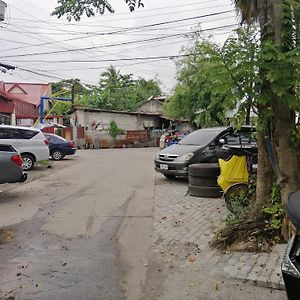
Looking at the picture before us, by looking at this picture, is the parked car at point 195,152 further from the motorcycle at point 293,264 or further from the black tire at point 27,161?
the motorcycle at point 293,264

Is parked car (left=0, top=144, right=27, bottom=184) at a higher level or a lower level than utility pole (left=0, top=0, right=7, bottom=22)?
lower

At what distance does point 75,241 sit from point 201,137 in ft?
24.6

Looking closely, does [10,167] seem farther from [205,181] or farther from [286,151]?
[286,151]

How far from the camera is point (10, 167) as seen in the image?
1004 centimetres

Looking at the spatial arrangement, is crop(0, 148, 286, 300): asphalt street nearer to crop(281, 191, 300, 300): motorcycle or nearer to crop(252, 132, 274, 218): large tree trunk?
crop(252, 132, 274, 218): large tree trunk

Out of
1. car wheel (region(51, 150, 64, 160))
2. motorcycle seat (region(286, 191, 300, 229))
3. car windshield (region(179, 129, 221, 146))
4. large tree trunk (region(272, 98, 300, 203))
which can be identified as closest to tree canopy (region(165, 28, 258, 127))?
large tree trunk (region(272, 98, 300, 203))

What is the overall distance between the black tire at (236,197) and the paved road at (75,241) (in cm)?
150

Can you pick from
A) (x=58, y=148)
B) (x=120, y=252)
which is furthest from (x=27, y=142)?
(x=120, y=252)

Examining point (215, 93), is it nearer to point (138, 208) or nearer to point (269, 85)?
point (269, 85)

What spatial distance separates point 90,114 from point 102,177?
81.7ft

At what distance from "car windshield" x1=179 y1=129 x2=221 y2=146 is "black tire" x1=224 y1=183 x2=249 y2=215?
15.6ft

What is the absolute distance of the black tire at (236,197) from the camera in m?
7.16

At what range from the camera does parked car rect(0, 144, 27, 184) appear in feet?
32.6

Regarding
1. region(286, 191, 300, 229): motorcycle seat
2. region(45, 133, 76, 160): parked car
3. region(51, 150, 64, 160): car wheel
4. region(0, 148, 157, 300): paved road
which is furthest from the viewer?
region(51, 150, 64, 160): car wheel
